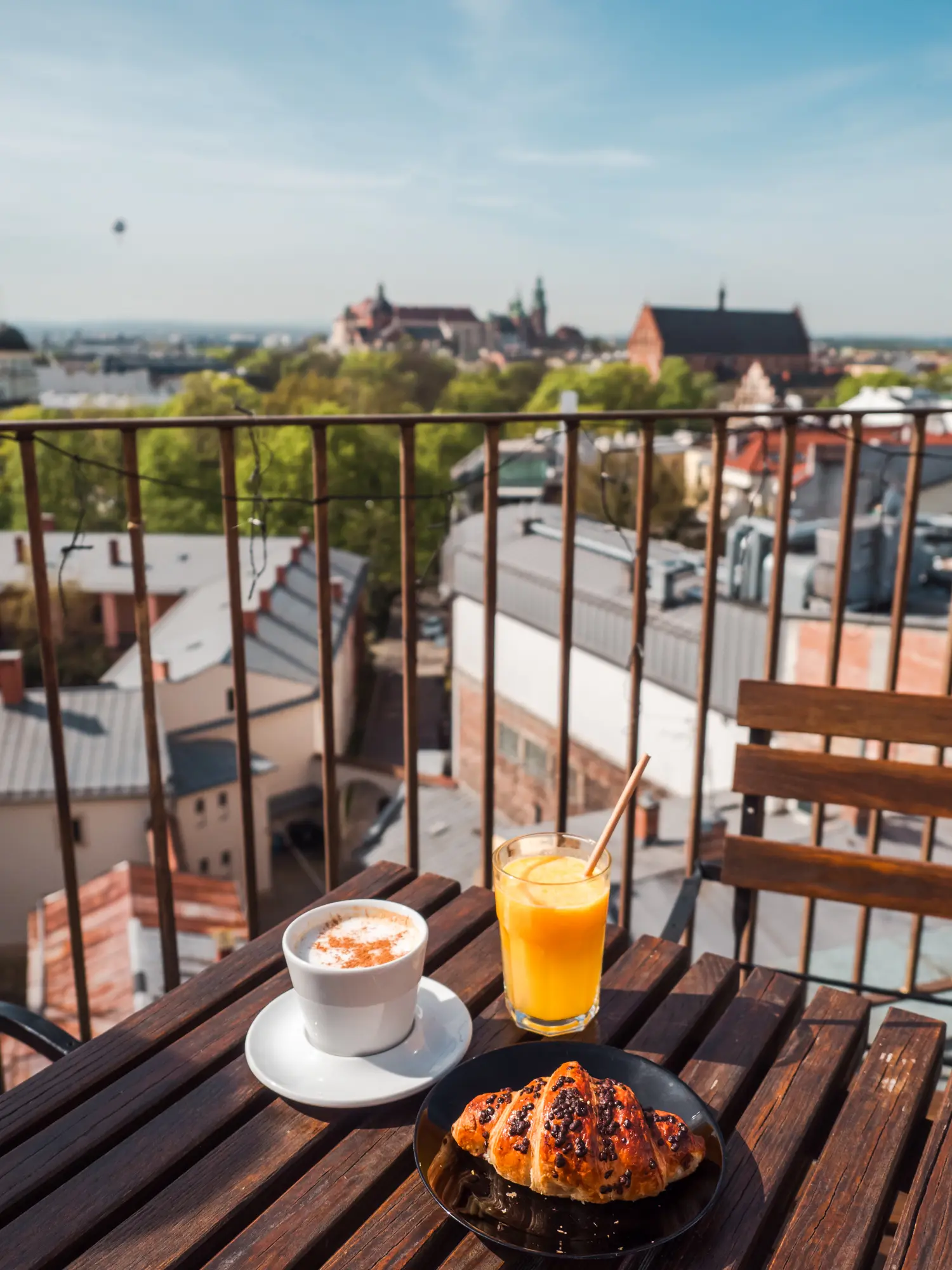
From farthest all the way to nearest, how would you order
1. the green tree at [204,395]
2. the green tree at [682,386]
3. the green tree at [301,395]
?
the green tree at [682,386], the green tree at [301,395], the green tree at [204,395]

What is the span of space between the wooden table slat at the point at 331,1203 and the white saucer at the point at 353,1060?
0.09ft

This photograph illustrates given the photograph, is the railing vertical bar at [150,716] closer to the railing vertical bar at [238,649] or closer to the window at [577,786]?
the railing vertical bar at [238,649]

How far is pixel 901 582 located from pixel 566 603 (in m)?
0.77

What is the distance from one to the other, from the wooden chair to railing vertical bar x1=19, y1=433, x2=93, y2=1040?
1.04m

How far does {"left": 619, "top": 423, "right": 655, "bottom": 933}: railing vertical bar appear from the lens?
1.96m

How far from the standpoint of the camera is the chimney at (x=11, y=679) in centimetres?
2184

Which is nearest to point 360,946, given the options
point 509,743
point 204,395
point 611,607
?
point 611,607

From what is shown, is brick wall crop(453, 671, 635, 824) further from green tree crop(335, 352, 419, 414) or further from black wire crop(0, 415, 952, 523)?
green tree crop(335, 352, 419, 414)

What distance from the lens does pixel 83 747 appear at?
2162 centimetres

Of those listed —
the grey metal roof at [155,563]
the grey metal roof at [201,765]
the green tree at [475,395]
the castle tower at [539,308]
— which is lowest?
the grey metal roof at [201,765]

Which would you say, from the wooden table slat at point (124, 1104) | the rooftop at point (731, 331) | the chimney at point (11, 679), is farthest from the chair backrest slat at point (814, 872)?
the rooftop at point (731, 331)

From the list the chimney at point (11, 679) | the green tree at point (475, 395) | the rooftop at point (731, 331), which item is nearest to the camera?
the chimney at point (11, 679)

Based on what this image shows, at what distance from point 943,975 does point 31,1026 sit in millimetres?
5797

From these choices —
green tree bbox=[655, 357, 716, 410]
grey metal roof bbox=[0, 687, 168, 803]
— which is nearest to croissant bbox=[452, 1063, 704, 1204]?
grey metal roof bbox=[0, 687, 168, 803]
